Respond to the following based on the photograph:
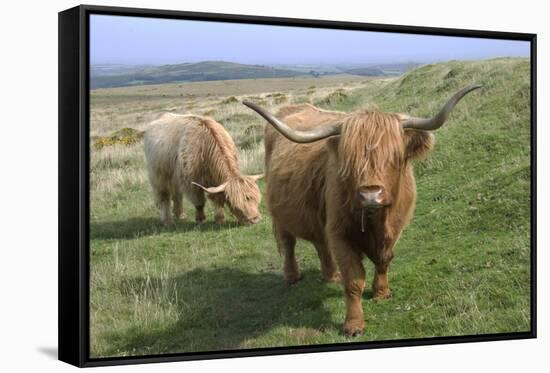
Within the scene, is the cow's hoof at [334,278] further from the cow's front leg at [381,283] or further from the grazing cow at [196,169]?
the grazing cow at [196,169]

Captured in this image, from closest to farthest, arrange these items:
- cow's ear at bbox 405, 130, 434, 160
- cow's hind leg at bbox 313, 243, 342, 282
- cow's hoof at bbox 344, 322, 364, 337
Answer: cow's ear at bbox 405, 130, 434, 160
cow's hoof at bbox 344, 322, 364, 337
cow's hind leg at bbox 313, 243, 342, 282

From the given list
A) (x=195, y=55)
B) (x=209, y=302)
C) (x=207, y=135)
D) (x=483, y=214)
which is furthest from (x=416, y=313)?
(x=195, y=55)

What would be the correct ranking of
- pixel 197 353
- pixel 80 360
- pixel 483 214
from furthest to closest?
pixel 483 214 → pixel 197 353 → pixel 80 360

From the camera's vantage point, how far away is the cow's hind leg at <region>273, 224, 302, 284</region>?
25.6ft

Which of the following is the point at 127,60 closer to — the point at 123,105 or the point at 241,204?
the point at 123,105

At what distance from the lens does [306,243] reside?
797 cm

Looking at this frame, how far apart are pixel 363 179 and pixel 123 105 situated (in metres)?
1.72

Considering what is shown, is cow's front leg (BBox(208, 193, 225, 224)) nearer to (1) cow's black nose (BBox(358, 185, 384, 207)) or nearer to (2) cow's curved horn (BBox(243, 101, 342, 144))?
(2) cow's curved horn (BBox(243, 101, 342, 144))

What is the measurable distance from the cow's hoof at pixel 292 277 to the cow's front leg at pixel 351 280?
500mm

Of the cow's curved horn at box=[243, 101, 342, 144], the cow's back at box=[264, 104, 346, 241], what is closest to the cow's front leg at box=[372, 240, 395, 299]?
the cow's back at box=[264, 104, 346, 241]

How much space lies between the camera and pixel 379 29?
7.80 m

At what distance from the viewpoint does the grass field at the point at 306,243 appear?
7.09 m

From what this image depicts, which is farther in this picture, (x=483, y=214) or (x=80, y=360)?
(x=483, y=214)

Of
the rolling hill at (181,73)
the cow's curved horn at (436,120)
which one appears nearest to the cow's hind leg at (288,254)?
the rolling hill at (181,73)
